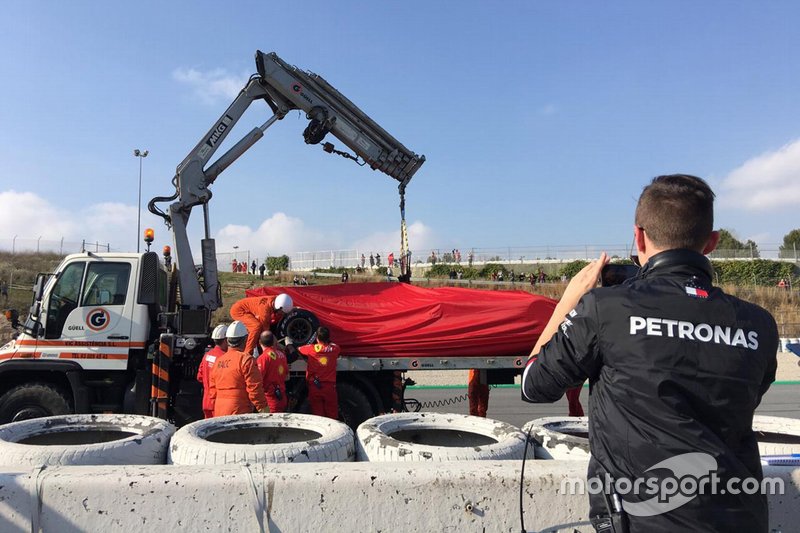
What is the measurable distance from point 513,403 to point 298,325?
5.45 meters

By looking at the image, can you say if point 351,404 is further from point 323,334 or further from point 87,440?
point 87,440

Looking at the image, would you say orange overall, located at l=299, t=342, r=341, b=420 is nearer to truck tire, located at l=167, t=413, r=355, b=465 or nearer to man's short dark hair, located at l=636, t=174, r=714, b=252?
truck tire, located at l=167, t=413, r=355, b=465

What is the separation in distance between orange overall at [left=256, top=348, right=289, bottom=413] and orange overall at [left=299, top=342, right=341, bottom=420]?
701 millimetres

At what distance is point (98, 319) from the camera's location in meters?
7.64

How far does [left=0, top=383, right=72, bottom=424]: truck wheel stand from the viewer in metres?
7.10

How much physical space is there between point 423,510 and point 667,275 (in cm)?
159

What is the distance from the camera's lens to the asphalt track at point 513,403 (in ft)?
33.1

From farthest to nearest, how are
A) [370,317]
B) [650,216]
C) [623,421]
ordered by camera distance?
[370,317], [650,216], [623,421]

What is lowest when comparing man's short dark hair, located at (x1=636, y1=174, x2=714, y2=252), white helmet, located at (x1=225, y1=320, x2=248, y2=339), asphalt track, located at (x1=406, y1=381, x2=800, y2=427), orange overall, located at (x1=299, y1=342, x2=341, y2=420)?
asphalt track, located at (x1=406, y1=381, x2=800, y2=427)

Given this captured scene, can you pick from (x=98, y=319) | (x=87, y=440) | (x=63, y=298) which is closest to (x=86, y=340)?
(x=98, y=319)

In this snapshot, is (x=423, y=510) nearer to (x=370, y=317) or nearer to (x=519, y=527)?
(x=519, y=527)

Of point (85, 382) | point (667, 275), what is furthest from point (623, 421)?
point (85, 382)

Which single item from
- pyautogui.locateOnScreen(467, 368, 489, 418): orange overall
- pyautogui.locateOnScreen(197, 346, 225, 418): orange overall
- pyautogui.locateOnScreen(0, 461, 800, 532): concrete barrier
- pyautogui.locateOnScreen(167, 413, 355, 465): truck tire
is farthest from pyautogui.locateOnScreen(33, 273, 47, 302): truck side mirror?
pyautogui.locateOnScreen(467, 368, 489, 418): orange overall

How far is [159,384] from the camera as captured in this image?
748cm
